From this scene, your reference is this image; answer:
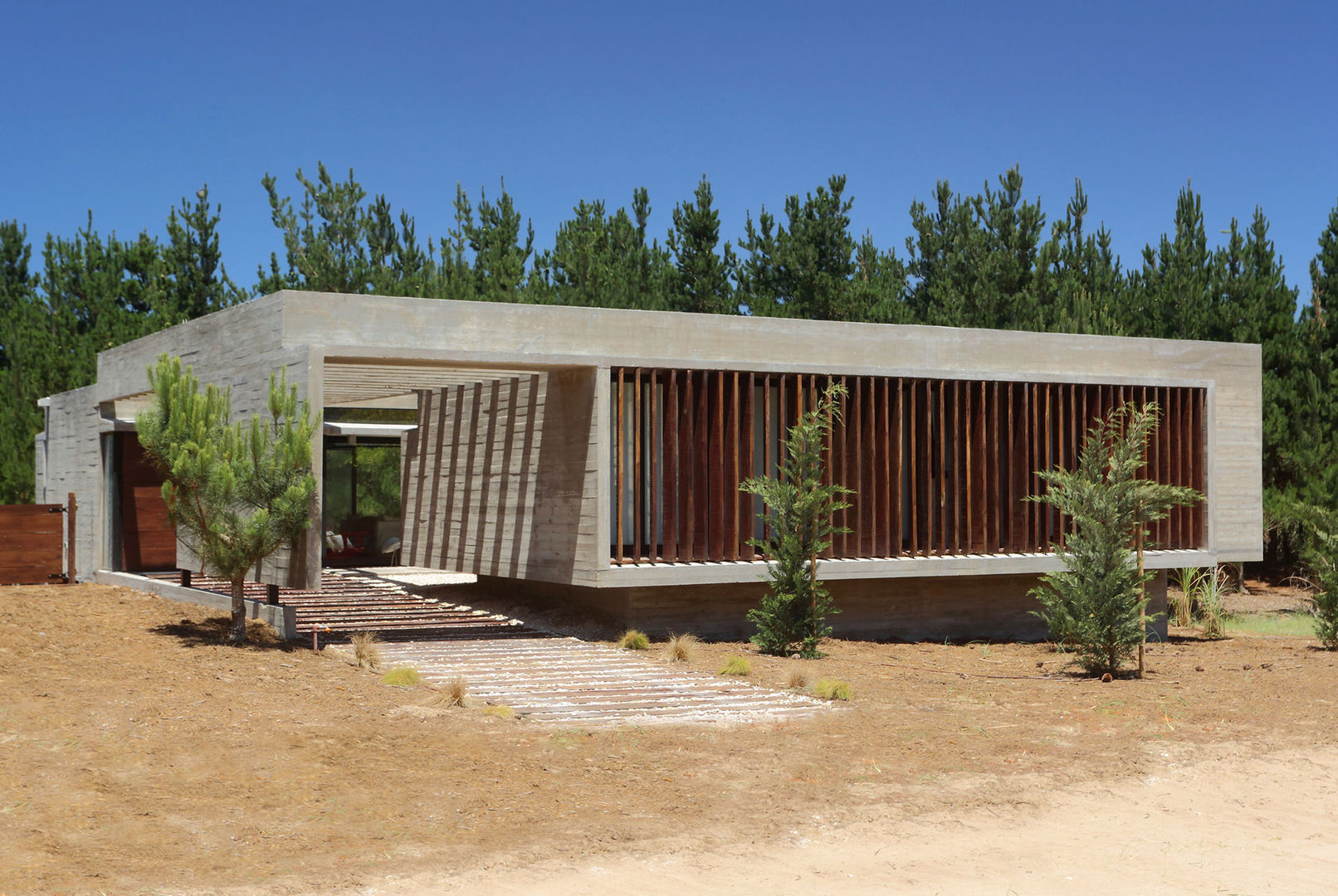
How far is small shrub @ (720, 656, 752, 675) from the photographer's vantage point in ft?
37.4

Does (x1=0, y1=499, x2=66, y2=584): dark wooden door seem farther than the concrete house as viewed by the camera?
Yes

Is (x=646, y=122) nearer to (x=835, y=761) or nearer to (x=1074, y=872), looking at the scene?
(x=835, y=761)

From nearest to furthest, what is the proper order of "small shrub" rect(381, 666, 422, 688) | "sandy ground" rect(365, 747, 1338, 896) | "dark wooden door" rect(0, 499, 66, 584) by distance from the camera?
"sandy ground" rect(365, 747, 1338, 896), "small shrub" rect(381, 666, 422, 688), "dark wooden door" rect(0, 499, 66, 584)

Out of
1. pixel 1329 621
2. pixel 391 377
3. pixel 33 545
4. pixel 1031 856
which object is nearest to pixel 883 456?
pixel 1329 621

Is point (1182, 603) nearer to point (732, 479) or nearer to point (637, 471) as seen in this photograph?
point (732, 479)

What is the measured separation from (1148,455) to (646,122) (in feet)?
45.3

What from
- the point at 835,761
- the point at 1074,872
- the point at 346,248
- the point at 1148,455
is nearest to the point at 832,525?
the point at 1148,455

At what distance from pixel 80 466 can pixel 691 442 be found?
929 cm

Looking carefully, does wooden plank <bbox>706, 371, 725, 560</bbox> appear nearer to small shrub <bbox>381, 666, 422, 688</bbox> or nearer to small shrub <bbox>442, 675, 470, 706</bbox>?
→ small shrub <bbox>381, 666, 422, 688</bbox>

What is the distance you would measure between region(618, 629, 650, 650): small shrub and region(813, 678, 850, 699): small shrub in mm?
2788

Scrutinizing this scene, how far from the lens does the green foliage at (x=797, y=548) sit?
12.8m

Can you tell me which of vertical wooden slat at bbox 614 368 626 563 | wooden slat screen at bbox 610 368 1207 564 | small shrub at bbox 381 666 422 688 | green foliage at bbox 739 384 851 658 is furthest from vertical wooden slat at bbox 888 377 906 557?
small shrub at bbox 381 666 422 688

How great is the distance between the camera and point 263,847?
6.19 m

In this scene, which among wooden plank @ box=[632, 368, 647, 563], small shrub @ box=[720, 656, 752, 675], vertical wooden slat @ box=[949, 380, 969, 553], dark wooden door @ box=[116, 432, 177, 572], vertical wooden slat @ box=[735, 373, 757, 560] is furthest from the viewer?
dark wooden door @ box=[116, 432, 177, 572]
